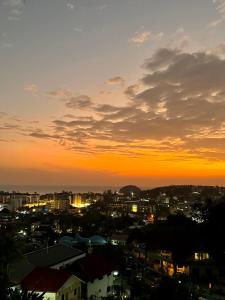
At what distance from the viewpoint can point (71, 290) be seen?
71.6ft

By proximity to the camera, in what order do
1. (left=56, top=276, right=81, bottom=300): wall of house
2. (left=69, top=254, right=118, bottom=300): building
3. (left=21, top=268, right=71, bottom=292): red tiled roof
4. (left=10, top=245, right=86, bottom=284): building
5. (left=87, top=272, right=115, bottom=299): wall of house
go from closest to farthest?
(left=21, top=268, right=71, bottom=292): red tiled roof → (left=56, top=276, right=81, bottom=300): wall of house → (left=10, top=245, right=86, bottom=284): building → (left=69, top=254, right=118, bottom=300): building → (left=87, top=272, right=115, bottom=299): wall of house

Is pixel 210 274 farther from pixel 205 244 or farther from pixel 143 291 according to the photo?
pixel 143 291

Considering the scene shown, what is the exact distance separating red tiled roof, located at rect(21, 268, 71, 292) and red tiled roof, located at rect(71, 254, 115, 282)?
2.19 metres

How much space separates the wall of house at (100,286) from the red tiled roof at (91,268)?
1.19 feet

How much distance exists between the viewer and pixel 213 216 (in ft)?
125

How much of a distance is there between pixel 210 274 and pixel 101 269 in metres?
12.4

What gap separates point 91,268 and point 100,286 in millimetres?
1279

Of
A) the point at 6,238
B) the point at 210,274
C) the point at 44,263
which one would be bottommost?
the point at 210,274

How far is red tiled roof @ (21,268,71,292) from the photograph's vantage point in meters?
20.4

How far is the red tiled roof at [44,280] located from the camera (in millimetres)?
20422

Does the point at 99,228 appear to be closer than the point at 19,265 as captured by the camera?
No

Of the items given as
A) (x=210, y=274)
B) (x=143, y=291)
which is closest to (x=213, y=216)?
(x=210, y=274)

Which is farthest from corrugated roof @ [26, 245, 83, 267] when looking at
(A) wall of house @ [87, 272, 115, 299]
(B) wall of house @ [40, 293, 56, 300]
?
(B) wall of house @ [40, 293, 56, 300]

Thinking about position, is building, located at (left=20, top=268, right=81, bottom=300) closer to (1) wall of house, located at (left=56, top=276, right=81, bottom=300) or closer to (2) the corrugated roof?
(1) wall of house, located at (left=56, top=276, right=81, bottom=300)
